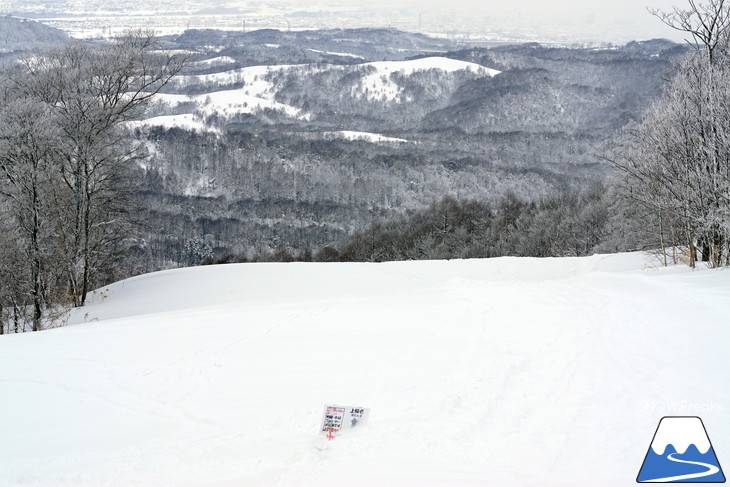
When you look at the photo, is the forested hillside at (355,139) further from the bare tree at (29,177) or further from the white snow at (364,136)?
the bare tree at (29,177)

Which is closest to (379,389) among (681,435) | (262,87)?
(681,435)

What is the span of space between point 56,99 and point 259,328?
12.5m

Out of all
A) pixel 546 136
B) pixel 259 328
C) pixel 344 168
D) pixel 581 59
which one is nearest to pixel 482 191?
pixel 344 168

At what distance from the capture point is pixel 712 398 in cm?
536

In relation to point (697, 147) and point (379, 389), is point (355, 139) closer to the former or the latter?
point (697, 147)

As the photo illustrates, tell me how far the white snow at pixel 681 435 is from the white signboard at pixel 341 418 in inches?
88.7

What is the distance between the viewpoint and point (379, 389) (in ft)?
19.9

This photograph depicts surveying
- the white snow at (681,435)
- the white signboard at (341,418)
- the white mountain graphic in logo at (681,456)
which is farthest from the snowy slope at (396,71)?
the white mountain graphic in logo at (681,456)

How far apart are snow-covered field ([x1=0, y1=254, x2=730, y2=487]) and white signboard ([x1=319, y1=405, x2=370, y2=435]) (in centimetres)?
11

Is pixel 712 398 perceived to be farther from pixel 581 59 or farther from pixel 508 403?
pixel 581 59

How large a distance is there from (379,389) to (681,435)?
8.62ft

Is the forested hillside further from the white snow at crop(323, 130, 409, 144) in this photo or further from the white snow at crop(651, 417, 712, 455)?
the white snow at crop(651, 417, 712, 455)

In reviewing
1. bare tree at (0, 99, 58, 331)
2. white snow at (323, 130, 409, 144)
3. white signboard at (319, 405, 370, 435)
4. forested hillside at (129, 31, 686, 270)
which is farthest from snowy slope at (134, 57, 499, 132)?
white signboard at (319, 405, 370, 435)

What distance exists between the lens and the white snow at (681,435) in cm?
451
